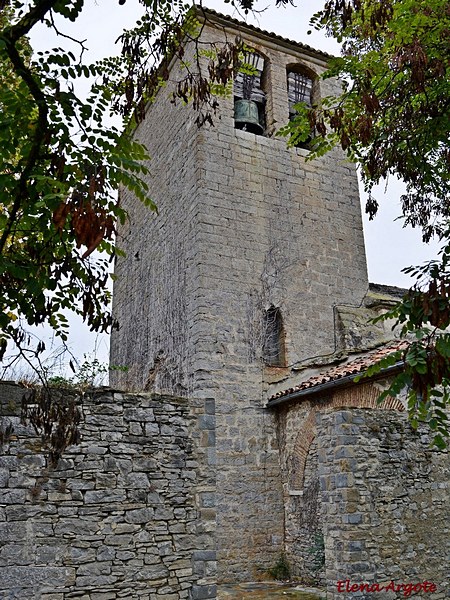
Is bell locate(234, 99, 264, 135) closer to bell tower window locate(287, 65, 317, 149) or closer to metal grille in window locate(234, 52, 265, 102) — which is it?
metal grille in window locate(234, 52, 265, 102)

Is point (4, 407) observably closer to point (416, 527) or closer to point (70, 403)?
point (70, 403)

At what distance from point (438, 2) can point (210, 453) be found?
5.17 metres

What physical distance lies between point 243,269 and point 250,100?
431cm

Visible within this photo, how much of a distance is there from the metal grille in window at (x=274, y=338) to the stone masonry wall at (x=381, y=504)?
4.05 meters

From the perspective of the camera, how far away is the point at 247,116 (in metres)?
12.9

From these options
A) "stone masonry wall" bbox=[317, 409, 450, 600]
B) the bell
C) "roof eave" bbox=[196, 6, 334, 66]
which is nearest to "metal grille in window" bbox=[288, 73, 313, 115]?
"roof eave" bbox=[196, 6, 334, 66]

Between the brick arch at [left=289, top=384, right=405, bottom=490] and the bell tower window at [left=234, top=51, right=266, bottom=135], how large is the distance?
663 centimetres

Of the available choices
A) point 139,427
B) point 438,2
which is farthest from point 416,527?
point 438,2

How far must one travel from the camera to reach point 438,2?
5.83 metres

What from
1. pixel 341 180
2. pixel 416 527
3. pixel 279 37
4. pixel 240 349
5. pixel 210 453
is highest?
pixel 279 37

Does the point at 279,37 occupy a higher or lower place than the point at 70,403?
higher

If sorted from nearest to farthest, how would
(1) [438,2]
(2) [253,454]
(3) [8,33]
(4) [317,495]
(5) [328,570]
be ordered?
(3) [8,33] → (1) [438,2] → (5) [328,570] → (4) [317,495] → (2) [253,454]

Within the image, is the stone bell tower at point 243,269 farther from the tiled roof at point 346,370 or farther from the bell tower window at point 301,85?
the tiled roof at point 346,370

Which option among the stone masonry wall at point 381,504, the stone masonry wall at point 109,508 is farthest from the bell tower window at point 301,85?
the stone masonry wall at point 109,508
